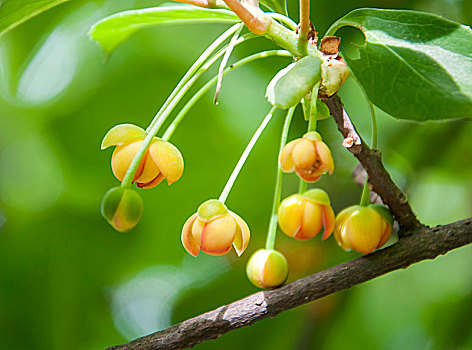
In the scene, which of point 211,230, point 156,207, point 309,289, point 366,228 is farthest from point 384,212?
point 156,207

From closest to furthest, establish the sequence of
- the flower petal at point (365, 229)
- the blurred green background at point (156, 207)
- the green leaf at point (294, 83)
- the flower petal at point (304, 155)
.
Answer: the green leaf at point (294, 83) → the flower petal at point (304, 155) → the flower petal at point (365, 229) → the blurred green background at point (156, 207)

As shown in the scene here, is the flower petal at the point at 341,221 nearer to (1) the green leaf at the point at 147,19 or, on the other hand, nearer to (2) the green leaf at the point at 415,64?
(2) the green leaf at the point at 415,64

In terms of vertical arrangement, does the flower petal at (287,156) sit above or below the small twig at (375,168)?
above

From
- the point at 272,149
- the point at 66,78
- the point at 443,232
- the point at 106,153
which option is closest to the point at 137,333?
the point at 106,153

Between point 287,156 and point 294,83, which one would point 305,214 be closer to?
point 287,156

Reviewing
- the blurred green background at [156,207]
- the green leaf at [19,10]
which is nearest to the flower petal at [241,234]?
the green leaf at [19,10]

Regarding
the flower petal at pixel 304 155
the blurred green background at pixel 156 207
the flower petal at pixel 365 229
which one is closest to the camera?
the flower petal at pixel 304 155

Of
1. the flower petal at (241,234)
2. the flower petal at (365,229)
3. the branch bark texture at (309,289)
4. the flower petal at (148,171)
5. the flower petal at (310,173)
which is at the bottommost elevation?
the branch bark texture at (309,289)

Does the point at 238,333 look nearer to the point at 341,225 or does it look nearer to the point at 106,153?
the point at 106,153
